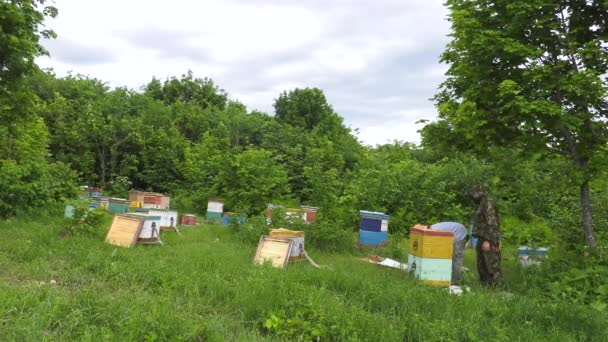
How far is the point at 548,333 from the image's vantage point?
4957 millimetres

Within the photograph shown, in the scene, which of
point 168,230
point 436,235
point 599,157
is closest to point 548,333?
point 436,235

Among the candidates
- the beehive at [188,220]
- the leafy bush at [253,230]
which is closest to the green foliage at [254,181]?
the beehive at [188,220]

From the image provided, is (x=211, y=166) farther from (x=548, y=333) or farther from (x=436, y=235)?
(x=548, y=333)

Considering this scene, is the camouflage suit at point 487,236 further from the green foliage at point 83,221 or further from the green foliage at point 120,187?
the green foliage at point 120,187

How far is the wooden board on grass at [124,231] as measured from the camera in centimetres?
844

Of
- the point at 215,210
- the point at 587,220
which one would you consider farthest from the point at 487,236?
the point at 215,210

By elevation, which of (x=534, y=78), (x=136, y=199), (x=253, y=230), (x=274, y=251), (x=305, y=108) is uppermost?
(x=305, y=108)

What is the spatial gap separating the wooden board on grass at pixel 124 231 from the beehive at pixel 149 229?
108 mm

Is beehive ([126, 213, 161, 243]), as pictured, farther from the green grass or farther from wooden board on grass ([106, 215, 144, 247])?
the green grass

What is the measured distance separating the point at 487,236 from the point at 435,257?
94 centimetres

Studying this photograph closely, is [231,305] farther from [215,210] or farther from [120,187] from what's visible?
[120,187]

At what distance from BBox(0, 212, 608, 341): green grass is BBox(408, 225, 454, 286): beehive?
38cm

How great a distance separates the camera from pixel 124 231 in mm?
8625

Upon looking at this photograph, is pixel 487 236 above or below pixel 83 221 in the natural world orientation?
above
